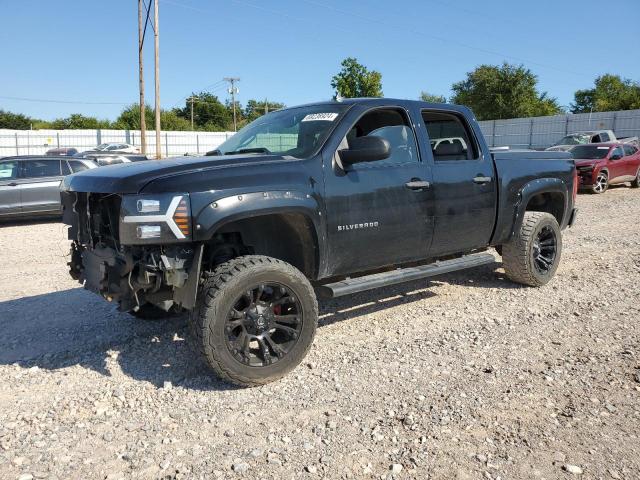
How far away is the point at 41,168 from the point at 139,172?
9.61 meters

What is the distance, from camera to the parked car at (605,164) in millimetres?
16750

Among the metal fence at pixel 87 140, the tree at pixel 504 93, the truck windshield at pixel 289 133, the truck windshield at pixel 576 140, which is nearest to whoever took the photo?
the truck windshield at pixel 289 133

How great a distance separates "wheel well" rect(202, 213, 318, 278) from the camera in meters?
3.88

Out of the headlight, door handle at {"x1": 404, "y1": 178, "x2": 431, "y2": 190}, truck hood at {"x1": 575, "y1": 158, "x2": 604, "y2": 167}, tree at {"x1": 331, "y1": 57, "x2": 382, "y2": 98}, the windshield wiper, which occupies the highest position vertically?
tree at {"x1": 331, "y1": 57, "x2": 382, "y2": 98}

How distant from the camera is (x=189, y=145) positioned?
143ft

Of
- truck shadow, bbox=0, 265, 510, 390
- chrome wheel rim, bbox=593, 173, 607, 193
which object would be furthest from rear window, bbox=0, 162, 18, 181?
chrome wheel rim, bbox=593, 173, 607, 193

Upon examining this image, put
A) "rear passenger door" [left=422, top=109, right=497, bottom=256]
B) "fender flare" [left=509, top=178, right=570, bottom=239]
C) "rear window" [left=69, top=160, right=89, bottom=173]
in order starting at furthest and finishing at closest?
"rear window" [left=69, top=160, right=89, bottom=173], "fender flare" [left=509, top=178, right=570, bottom=239], "rear passenger door" [left=422, top=109, right=497, bottom=256]

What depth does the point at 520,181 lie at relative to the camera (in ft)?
18.1

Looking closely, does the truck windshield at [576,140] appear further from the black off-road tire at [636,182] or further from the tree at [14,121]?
the tree at [14,121]

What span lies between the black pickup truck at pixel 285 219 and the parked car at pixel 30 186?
7958mm

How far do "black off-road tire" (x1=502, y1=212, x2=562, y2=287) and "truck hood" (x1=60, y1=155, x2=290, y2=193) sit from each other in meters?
2.96

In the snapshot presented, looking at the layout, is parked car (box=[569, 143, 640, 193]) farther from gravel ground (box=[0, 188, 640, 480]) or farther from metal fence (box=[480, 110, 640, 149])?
metal fence (box=[480, 110, 640, 149])

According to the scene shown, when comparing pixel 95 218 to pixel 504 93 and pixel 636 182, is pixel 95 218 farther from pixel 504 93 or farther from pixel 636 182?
pixel 504 93

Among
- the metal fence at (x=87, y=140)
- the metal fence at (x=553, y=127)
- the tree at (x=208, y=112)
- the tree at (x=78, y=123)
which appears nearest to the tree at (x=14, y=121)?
the tree at (x=78, y=123)
